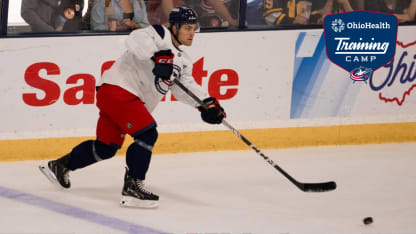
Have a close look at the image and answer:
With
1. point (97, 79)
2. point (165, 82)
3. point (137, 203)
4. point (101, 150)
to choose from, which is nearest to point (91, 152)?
point (101, 150)

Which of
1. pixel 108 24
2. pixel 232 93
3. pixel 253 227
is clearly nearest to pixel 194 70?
pixel 232 93

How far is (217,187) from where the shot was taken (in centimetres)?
394

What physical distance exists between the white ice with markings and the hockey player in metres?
0.22

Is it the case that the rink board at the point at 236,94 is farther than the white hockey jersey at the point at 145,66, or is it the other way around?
the rink board at the point at 236,94

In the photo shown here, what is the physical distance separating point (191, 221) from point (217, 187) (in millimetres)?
679

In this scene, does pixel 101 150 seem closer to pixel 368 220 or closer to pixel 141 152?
pixel 141 152

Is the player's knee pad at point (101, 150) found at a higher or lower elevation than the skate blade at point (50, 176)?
higher

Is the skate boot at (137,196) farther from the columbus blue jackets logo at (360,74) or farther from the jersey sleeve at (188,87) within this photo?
the columbus blue jackets logo at (360,74)

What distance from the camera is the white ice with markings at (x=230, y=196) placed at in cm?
322

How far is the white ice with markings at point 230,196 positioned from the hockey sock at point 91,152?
0.19 m

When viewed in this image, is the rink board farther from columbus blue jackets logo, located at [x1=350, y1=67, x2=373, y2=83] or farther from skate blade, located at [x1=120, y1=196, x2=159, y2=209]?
skate blade, located at [x1=120, y1=196, x2=159, y2=209]

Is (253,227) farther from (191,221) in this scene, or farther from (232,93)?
(232,93)

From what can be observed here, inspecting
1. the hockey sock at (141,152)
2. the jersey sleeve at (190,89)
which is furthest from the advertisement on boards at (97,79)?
the hockey sock at (141,152)

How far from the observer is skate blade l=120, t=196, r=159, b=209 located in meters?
3.47
